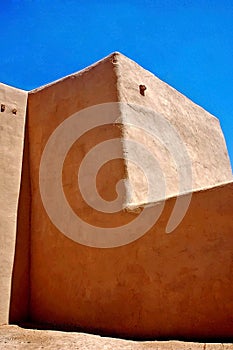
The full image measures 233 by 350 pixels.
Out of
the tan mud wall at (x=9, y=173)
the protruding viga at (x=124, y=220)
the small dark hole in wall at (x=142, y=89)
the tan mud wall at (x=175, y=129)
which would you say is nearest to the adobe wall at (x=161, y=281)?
the protruding viga at (x=124, y=220)

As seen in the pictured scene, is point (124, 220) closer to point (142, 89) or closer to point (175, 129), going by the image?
point (142, 89)

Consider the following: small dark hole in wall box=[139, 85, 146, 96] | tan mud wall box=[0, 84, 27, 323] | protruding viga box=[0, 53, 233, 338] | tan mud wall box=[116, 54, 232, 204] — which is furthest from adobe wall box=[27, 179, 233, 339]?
small dark hole in wall box=[139, 85, 146, 96]

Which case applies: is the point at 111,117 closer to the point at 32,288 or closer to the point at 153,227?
the point at 153,227

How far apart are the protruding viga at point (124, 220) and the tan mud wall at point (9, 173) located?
2 centimetres

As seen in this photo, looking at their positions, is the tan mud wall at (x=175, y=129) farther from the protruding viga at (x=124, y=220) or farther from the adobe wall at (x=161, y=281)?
the adobe wall at (x=161, y=281)

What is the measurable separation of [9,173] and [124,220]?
8.50 ft

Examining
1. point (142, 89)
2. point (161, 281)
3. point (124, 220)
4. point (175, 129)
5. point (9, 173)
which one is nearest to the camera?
point (161, 281)

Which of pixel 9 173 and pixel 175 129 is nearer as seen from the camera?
pixel 9 173

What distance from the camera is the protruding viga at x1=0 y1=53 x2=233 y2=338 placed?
414cm

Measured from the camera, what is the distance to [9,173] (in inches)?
254

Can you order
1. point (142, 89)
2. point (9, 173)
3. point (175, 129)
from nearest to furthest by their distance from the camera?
point (9, 173) < point (142, 89) < point (175, 129)

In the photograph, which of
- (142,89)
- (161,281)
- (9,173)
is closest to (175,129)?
(142,89)

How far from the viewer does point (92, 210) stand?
5516mm

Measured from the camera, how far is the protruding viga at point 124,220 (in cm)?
A: 414
